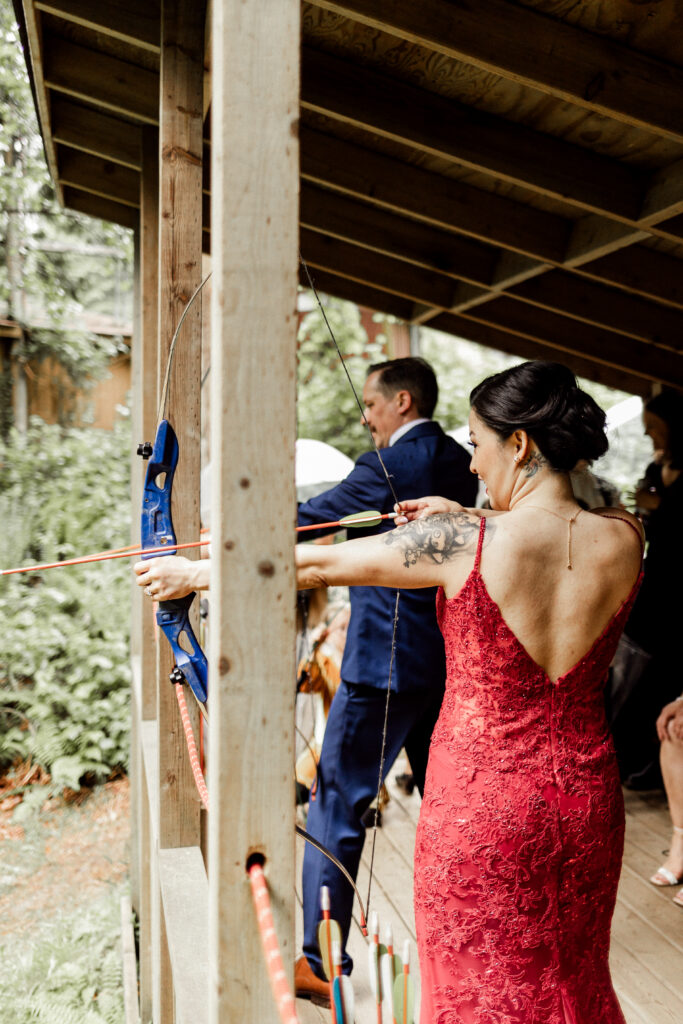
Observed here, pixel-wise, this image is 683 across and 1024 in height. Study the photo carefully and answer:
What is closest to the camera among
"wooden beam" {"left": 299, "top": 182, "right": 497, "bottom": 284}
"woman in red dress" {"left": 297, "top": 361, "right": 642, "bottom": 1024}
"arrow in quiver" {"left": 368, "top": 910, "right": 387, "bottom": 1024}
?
"arrow in quiver" {"left": 368, "top": 910, "right": 387, "bottom": 1024}

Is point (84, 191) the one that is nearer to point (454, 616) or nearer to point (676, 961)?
point (454, 616)

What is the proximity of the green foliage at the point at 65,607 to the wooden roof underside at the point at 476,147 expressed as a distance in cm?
290

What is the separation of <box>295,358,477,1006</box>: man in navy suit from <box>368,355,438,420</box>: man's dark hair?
10 cm

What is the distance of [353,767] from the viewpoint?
8.48 feet

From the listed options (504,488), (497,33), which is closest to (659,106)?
(497,33)

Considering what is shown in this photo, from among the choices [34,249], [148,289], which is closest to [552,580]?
[148,289]

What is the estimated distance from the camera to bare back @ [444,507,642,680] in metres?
1.58

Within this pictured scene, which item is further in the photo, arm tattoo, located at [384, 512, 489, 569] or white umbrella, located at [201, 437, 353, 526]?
white umbrella, located at [201, 437, 353, 526]

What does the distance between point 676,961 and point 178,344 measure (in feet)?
7.90

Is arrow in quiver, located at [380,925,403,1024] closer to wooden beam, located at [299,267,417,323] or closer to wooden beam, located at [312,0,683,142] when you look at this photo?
wooden beam, located at [312,0,683,142]

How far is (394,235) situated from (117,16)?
167 cm

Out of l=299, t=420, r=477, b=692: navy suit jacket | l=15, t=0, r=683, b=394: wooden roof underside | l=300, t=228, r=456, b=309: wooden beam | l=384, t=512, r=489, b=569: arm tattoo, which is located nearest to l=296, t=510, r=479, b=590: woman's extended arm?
l=384, t=512, r=489, b=569: arm tattoo

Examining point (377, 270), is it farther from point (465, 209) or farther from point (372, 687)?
point (372, 687)

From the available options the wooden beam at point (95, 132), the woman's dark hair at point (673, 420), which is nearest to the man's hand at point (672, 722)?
the woman's dark hair at point (673, 420)
